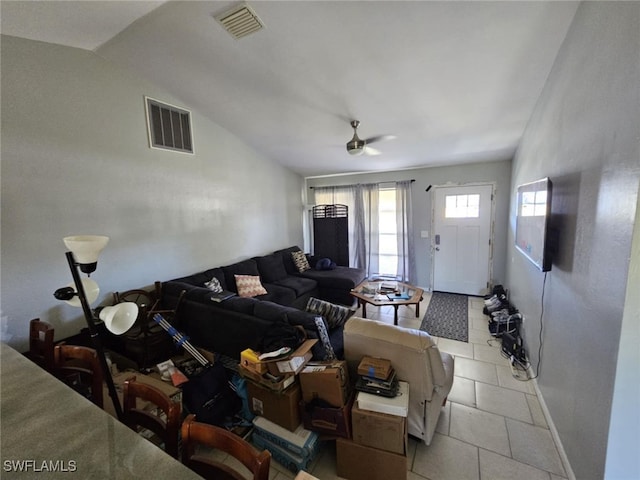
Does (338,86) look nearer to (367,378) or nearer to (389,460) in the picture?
(367,378)

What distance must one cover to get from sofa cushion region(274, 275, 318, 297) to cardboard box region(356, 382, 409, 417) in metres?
2.31

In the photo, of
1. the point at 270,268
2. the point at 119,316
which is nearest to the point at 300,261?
the point at 270,268

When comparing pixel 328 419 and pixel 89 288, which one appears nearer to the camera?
pixel 89 288

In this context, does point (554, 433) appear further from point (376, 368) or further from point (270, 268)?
point (270, 268)

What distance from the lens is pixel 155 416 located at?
3.50 ft

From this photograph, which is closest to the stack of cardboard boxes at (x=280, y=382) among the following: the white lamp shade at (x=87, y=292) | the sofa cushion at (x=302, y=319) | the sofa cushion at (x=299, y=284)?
the sofa cushion at (x=302, y=319)

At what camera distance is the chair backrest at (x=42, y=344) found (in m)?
1.57

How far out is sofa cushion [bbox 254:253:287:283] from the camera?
406cm

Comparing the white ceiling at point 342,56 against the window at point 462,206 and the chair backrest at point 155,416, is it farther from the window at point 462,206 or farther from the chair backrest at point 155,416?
the chair backrest at point 155,416

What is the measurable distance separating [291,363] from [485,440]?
4.74 feet

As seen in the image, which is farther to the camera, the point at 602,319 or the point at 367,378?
the point at 367,378

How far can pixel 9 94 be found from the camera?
75.7 inches

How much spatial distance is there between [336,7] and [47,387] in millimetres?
2521

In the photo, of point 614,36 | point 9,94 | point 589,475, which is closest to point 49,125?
point 9,94
